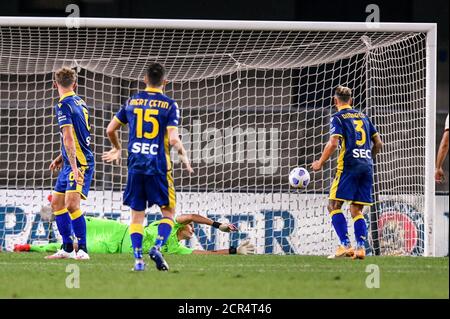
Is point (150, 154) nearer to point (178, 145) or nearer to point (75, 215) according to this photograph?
point (178, 145)

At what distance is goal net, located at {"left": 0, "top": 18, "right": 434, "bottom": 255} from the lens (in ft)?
42.0

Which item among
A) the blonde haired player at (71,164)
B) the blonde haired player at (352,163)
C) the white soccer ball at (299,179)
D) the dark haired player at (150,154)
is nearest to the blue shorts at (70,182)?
the blonde haired player at (71,164)

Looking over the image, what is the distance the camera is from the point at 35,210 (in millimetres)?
13039

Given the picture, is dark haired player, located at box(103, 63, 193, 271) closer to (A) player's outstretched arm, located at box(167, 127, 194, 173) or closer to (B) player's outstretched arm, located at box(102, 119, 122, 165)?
(A) player's outstretched arm, located at box(167, 127, 194, 173)

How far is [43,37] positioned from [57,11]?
16.2 feet

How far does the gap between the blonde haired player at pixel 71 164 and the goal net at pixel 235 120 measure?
221 cm

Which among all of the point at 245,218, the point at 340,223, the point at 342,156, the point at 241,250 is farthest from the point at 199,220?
the point at 342,156

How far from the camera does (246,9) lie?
59.9 ft

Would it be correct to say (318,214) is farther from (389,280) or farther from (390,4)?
(390,4)

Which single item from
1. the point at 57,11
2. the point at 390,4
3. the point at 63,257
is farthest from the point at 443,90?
the point at 63,257

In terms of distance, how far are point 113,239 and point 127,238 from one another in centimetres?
15

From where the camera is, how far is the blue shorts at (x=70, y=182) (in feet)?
33.1

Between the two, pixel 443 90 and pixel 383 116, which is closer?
pixel 383 116

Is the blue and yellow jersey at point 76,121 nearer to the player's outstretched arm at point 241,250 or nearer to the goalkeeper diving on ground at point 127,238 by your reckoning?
the goalkeeper diving on ground at point 127,238
